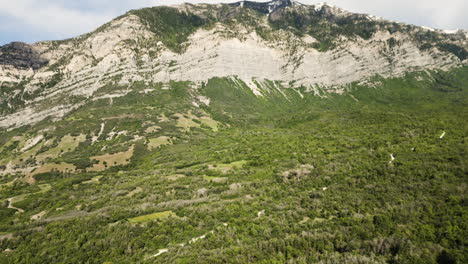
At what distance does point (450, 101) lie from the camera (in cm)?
17450

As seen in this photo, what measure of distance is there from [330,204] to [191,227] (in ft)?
96.5

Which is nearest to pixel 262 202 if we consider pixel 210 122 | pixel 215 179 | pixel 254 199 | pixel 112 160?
pixel 254 199

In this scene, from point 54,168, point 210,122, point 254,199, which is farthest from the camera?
point 210,122

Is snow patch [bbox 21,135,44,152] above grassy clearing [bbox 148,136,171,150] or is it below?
above

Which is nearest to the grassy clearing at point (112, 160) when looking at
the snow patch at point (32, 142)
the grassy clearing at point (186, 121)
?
the grassy clearing at point (186, 121)

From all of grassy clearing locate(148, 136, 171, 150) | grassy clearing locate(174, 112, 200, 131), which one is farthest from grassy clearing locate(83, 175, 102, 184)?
grassy clearing locate(174, 112, 200, 131)

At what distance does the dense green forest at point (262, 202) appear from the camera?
132 ft

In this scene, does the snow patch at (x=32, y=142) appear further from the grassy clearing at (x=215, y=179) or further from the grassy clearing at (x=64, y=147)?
the grassy clearing at (x=215, y=179)

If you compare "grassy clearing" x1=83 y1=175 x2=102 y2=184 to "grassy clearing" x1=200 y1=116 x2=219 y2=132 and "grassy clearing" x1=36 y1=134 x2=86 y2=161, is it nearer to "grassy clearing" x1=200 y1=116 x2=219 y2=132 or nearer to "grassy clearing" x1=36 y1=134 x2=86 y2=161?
"grassy clearing" x1=36 y1=134 x2=86 y2=161

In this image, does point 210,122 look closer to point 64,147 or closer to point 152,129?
point 152,129

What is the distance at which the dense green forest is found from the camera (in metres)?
40.4

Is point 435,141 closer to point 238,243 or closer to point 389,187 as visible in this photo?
point 389,187

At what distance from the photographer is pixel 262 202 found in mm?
Result: 61656

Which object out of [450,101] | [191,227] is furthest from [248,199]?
[450,101]
